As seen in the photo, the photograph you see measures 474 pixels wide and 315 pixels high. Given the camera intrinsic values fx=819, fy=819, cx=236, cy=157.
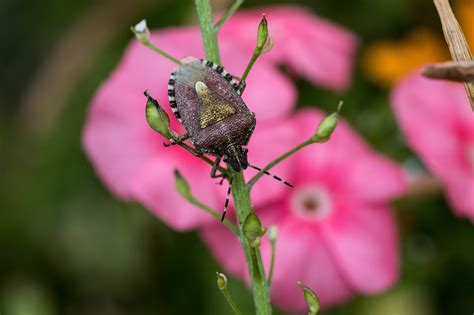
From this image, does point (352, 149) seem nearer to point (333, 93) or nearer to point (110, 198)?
point (333, 93)

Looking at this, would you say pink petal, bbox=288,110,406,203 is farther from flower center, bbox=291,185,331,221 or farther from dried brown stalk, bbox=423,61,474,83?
dried brown stalk, bbox=423,61,474,83

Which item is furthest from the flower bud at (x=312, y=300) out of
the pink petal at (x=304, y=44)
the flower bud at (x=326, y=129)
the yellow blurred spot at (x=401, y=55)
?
the yellow blurred spot at (x=401, y=55)

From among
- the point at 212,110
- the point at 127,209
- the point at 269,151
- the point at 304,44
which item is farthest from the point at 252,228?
the point at 127,209

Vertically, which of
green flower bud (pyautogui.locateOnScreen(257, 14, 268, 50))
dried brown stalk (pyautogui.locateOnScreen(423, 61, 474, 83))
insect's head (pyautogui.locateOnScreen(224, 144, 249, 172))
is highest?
green flower bud (pyautogui.locateOnScreen(257, 14, 268, 50))

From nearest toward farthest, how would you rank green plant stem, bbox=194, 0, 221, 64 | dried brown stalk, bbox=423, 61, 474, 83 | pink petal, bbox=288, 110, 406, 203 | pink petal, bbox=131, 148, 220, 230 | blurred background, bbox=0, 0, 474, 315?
dried brown stalk, bbox=423, 61, 474, 83 → green plant stem, bbox=194, 0, 221, 64 → pink petal, bbox=131, 148, 220, 230 → pink petal, bbox=288, 110, 406, 203 → blurred background, bbox=0, 0, 474, 315

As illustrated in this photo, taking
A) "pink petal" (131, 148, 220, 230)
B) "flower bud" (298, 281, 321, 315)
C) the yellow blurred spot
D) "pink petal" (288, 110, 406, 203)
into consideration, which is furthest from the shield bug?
the yellow blurred spot

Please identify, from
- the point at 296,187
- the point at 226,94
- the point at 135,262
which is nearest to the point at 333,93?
the point at 296,187

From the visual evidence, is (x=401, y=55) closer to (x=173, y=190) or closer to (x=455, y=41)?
(x=173, y=190)
